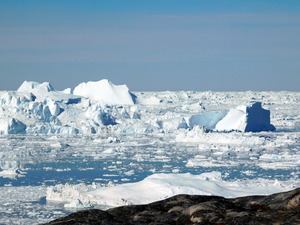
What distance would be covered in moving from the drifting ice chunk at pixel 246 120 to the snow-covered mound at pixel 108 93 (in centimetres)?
2119

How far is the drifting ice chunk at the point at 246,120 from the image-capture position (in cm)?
4356

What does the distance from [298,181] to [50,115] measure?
27.9 metres

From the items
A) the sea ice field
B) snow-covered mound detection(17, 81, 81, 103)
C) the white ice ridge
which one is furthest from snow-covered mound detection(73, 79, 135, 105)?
the white ice ridge

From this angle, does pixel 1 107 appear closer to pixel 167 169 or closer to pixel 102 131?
pixel 102 131

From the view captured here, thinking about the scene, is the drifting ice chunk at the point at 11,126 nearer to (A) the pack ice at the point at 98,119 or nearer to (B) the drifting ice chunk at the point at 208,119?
(A) the pack ice at the point at 98,119

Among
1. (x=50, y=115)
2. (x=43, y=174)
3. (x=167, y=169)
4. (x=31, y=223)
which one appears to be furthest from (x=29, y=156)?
(x=31, y=223)

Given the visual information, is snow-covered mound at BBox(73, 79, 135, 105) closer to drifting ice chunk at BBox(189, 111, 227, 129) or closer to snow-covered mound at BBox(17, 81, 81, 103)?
Result: snow-covered mound at BBox(17, 81, 81, 103)

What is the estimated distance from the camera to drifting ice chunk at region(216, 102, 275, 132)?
4356 centimetres

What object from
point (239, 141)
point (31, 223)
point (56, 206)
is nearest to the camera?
point (31, 223)

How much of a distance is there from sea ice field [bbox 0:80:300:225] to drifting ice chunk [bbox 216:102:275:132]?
9cm

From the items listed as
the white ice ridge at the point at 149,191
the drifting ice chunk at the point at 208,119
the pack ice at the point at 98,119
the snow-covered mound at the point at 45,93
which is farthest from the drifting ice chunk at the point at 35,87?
the white ice ridge at the point at 149,191

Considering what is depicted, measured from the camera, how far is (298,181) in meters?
22.6

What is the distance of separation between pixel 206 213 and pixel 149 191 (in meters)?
14.1

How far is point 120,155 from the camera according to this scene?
32844 mm
